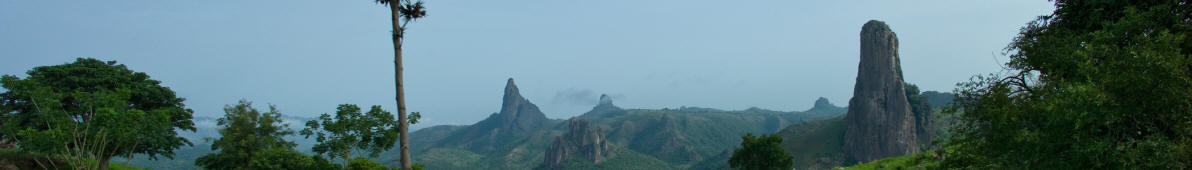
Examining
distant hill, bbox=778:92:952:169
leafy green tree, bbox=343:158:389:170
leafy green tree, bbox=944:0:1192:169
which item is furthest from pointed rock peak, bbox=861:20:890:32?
leafy green tree, bbox=343:158:389:170

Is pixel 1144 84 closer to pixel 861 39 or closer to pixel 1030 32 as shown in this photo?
pixel 1030 32

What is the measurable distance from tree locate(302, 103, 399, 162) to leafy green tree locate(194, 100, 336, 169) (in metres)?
A: 6.01

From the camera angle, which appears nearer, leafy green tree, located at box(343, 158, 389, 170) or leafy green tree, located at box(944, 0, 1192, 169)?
leafy green tree, located at box(944, 0, 1192, 169)

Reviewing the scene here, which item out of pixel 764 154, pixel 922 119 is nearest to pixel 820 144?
pixel 922 119

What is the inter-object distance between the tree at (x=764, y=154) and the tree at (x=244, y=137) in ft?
126

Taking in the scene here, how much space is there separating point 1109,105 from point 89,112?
4086 cm

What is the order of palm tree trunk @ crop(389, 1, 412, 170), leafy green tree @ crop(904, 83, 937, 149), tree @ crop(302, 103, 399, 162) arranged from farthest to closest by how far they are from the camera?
leafy green tree @ crop(904, 83, 937, 149) < tree @ crop(302, 103, 399, 162) < palm tree trunk @ crop(389, 1, 412, 170)

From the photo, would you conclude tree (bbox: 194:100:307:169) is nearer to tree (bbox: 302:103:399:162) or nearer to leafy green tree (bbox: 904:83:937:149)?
tree (bbox: 302:103:399:162)

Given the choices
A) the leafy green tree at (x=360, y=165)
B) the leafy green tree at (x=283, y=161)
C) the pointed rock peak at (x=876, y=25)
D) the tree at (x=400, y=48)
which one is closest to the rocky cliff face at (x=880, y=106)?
the pointed rock peak at (x=876, y=25)

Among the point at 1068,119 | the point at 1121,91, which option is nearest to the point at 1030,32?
the point at 1121,91

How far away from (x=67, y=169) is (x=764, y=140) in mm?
51628

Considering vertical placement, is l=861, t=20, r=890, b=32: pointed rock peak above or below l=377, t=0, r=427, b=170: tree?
above

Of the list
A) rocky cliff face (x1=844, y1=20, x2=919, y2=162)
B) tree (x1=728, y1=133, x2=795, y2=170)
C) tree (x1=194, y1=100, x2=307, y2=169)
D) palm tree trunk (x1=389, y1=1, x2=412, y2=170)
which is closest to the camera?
palm tree trunk (x1=389, y1=1, x2=412, y2=170)

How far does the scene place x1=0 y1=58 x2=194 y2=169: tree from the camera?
22.5 m
